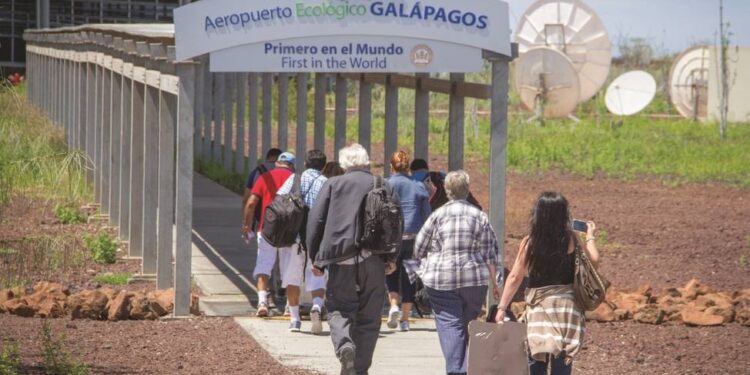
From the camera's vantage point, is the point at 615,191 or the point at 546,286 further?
the point at 615,191

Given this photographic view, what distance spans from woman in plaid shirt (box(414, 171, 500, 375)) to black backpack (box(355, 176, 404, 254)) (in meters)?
0.21

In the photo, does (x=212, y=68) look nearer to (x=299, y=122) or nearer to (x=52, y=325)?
(x=52, y=325)

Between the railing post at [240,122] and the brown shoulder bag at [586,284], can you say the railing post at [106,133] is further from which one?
the brown shoulder bag at [586,284]

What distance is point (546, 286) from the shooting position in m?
8.02

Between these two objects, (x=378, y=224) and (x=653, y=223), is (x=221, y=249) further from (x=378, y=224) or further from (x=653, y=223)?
(x=378, y=224)

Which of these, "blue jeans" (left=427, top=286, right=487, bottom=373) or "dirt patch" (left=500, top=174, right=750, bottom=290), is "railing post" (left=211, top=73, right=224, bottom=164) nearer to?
"dirt patch" (left=500, top=174, right=750, bottom=290)

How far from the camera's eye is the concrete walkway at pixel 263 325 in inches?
400

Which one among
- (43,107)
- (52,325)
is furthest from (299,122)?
(43,107)

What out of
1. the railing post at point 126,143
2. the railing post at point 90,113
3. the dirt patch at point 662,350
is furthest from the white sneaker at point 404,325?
the railing post at point 90,113

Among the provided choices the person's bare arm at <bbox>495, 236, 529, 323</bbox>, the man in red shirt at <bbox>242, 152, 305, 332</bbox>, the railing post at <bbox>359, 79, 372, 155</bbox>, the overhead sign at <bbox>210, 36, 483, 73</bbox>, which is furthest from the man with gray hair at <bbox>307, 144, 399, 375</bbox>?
the railing post at <bbox>359, 79, 372, 155</bbox>

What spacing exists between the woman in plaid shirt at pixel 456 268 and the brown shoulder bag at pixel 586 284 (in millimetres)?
1037

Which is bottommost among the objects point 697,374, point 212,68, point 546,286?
point 697,374

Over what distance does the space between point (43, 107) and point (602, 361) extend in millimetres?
25236

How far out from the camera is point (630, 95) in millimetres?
47719
